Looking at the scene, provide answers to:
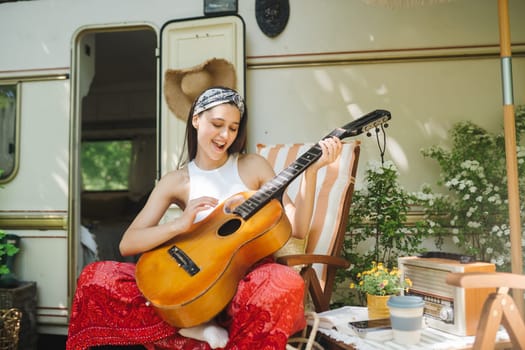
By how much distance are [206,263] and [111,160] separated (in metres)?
5.80

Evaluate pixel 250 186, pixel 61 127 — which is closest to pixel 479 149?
→ pixel 250 186

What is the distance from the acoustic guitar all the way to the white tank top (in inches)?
5.2

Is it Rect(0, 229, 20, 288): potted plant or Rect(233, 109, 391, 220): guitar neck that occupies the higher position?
Rect(233, 109, 391, 220): guitar neck

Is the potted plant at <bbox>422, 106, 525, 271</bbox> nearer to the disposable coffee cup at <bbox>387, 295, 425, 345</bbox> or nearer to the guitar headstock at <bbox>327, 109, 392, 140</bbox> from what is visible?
the guitar headstock at <bbox>327, 109, 392, 140</bbox>

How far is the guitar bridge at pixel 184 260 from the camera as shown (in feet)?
5.67

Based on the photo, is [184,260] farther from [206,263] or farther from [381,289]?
[381,289]

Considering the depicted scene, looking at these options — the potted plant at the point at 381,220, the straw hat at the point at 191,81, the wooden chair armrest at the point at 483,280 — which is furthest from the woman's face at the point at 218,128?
the straw hat at the point at 191,81

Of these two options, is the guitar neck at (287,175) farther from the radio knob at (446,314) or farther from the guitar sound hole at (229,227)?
the radio knob at (446,314)

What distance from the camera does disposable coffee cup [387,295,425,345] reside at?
171 cm

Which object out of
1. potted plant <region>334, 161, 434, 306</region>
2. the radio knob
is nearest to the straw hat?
potted plant <region>334, 161, 434, 306</region>

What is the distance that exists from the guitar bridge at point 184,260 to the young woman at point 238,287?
6 centimetres

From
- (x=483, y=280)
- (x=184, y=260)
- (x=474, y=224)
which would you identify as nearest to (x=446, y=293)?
(x=483, y=280)

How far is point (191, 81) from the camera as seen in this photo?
11.8 ft

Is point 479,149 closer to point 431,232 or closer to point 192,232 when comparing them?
point 431,232
